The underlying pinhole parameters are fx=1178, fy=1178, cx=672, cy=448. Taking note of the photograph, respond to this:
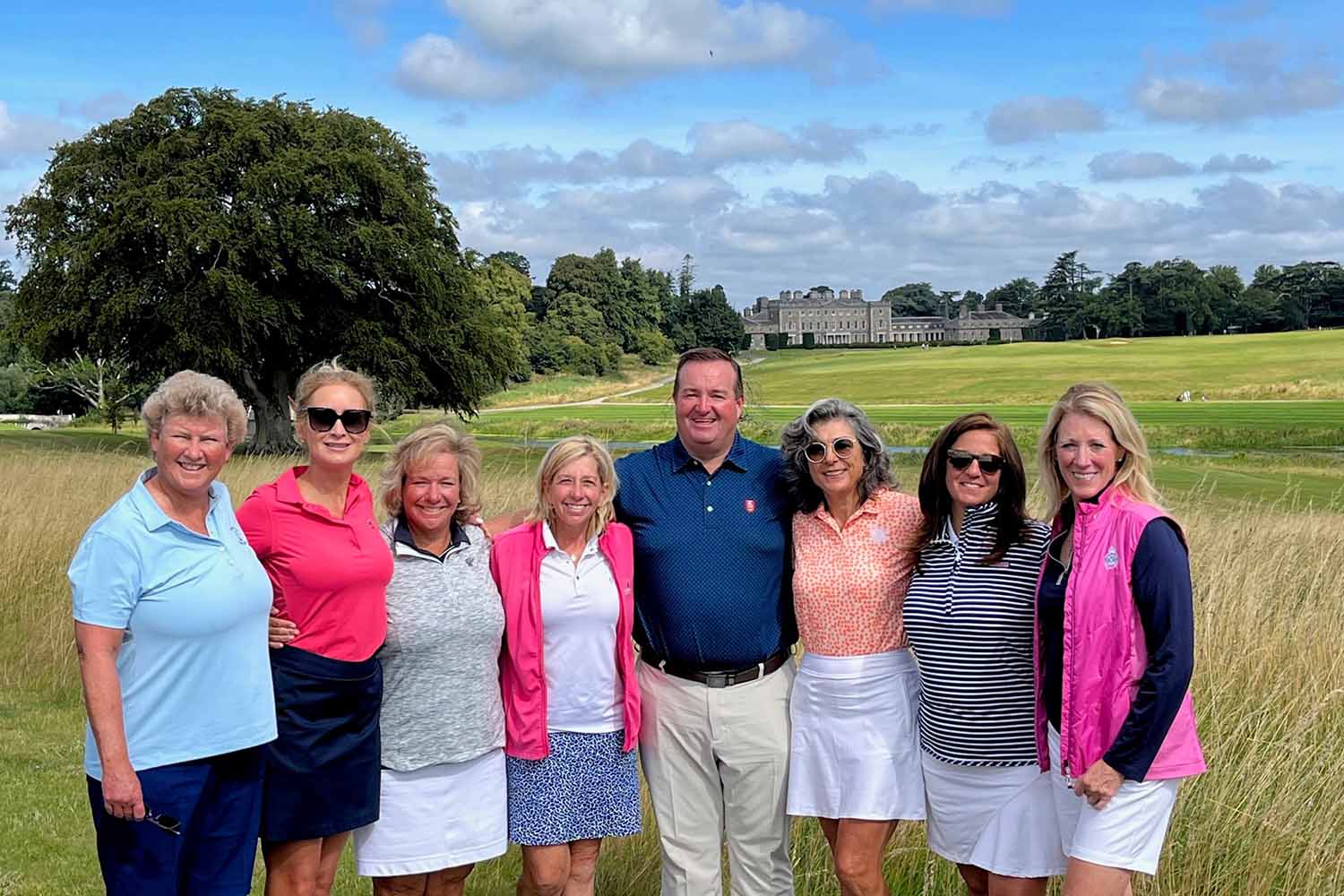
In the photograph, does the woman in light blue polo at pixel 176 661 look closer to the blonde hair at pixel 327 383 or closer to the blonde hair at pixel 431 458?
the blonde hair at pixel 327 383

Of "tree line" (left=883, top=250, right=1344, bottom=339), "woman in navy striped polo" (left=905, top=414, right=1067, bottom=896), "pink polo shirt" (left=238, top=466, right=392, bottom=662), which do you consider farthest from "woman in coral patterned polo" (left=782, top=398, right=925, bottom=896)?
"tree line" (left=883, top=250, right=1344, bottom=339)

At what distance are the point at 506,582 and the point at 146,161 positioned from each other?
2994 cm

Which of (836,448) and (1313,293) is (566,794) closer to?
(836,448)

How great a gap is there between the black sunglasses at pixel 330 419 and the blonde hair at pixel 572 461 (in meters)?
0.63

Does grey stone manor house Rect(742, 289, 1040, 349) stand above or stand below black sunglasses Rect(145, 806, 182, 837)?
above

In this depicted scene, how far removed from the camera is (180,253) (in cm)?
2911

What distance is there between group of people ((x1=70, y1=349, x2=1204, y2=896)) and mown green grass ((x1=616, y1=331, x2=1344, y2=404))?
150 feet

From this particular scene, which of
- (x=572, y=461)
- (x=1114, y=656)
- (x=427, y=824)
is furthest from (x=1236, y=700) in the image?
(x=427, y=824)

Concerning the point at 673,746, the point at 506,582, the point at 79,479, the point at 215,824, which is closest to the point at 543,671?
the point at 506,582

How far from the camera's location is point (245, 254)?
1196 inches

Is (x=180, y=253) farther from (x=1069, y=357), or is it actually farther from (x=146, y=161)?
(x=1069, y=357)

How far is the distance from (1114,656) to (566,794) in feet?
6.10

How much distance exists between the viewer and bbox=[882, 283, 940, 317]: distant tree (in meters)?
188

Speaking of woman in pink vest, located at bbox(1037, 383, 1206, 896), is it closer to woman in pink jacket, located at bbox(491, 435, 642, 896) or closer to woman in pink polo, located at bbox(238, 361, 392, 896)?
woman in pink jacket, located at bbox(491, 435, 642, 896)
